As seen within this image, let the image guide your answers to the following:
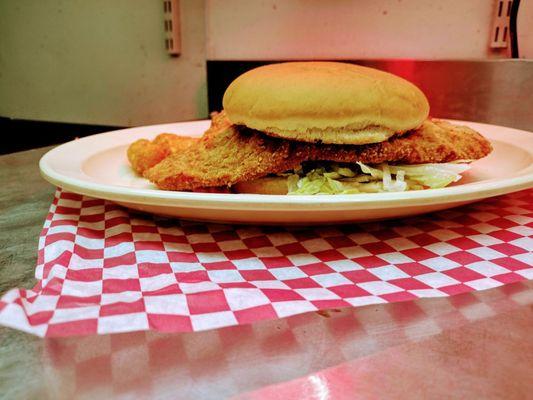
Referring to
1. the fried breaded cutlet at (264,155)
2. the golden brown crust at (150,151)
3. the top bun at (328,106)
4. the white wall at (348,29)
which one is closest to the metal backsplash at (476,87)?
the white wall at (348,29)

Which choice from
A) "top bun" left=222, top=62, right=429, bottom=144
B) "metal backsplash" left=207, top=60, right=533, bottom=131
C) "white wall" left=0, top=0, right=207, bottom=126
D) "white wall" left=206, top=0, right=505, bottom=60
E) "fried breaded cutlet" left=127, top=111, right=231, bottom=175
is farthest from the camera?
"white wall" left=0, top=0, right=207, bottom=126

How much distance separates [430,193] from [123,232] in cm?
59

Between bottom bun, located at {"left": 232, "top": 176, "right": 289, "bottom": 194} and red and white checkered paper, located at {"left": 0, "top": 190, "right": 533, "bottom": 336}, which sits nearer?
red and white checkered paper, located at {"left": 0, "top": 190, "right": 533, "bottom": 336}

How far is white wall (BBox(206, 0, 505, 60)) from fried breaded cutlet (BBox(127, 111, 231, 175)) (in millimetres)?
1502

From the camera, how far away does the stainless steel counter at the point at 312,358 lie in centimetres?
56

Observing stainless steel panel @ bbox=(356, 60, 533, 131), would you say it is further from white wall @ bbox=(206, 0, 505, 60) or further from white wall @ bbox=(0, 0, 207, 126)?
white wall @ bbox=(0, 0, 207, 126)

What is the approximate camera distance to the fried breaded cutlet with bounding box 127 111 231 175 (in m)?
1.28

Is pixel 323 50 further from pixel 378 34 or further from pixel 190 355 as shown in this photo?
pixel 190 355

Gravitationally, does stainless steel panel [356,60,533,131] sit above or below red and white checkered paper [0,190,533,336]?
above

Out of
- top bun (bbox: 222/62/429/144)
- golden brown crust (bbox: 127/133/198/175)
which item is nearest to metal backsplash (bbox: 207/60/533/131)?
top bun (bbox: 222/62/429/144)

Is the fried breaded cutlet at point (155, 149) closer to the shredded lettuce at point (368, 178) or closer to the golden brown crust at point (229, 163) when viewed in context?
the golden brown crust at point (229, 163)

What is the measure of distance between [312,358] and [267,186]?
19.6 inches

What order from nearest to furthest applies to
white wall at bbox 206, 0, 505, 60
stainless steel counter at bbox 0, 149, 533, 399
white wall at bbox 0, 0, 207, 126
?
1. stainless steel counter at bbox 0, 149, 533, 399
2. white wall at bbox 206, 0, 505, 60
3. white wall at bbox 0, 0, 207, 126

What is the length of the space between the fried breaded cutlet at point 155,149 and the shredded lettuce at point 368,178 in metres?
0.32
